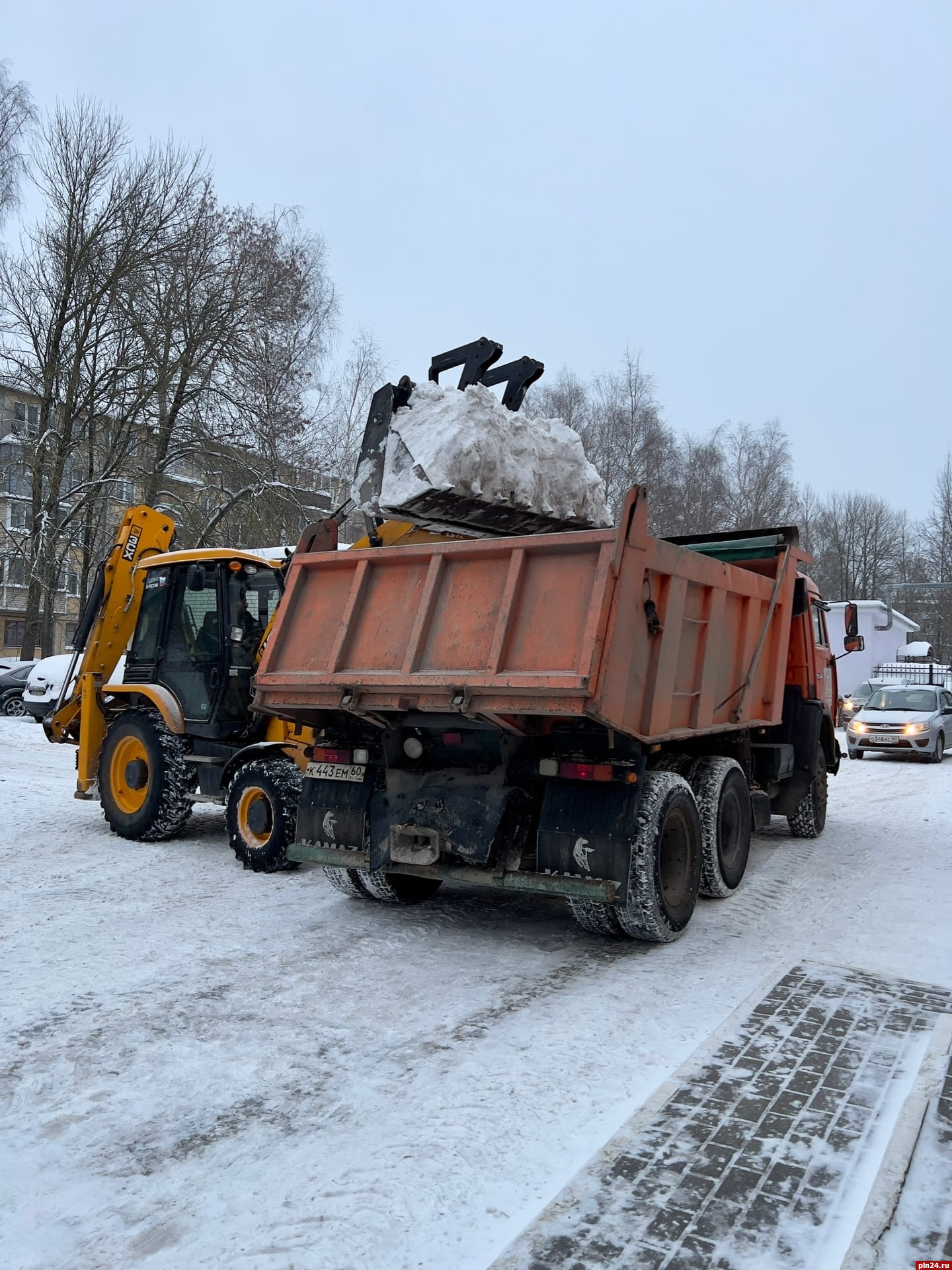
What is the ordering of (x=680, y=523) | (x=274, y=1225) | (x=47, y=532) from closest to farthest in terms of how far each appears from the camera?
(x=274, y=1225) → (x=47, y=532) → (x=680, y=523)

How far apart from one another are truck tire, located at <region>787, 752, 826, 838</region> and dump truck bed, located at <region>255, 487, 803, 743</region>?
3.53 meters

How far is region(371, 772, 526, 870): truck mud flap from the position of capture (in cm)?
571

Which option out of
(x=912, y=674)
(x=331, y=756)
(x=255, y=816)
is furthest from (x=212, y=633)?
(x=912, y=674)

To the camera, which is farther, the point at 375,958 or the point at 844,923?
the point at 844,923

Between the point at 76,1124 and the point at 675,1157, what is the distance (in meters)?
2.12

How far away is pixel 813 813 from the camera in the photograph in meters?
9.90

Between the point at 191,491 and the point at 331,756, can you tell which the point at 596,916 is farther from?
the point at 191,491

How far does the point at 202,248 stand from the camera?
2477 centimetres

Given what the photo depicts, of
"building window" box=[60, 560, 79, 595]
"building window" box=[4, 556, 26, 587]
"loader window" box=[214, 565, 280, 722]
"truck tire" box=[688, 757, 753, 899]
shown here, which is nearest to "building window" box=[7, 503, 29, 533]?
"building window" box=[4, 556, 26, 587]

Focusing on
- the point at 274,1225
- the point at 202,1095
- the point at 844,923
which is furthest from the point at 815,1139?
the point at 844,923

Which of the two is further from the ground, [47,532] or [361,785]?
[47,532]

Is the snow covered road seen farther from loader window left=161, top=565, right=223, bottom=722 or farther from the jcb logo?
the jcb logo

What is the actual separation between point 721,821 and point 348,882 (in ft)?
8.70

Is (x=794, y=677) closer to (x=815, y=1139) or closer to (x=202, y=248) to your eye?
(x=815, y=1139)
